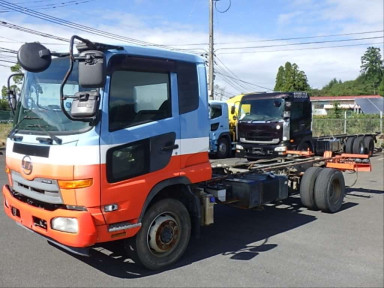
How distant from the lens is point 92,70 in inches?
144

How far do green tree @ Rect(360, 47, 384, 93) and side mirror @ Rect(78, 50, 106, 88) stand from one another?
72342 mm

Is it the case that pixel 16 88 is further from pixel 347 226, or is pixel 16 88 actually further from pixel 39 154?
pixel 347 226

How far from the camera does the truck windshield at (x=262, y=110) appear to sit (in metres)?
13.7

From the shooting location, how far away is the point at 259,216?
23.8 feet

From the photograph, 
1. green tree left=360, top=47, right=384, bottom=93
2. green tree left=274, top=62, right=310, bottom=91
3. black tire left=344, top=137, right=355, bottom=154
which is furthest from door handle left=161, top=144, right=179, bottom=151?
green tree left=360, top=47, right=384, bottom=93

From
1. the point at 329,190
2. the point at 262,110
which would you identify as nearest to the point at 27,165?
the point at 329,190

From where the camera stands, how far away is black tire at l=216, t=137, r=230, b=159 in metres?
18.4

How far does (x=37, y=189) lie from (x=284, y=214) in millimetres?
4771

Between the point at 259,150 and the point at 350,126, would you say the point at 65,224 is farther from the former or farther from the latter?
the point at 350,126

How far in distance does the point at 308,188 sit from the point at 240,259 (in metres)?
2.98

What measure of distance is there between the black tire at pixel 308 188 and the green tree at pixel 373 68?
6793 centimetres

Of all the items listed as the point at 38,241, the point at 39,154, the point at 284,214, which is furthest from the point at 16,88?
the point at 284,214

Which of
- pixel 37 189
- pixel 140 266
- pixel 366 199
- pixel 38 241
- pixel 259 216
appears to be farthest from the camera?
pixel 366 199

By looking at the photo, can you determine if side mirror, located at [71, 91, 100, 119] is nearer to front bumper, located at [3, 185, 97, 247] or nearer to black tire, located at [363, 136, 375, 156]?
front bumper, located at [3, 185, 97, 247]
